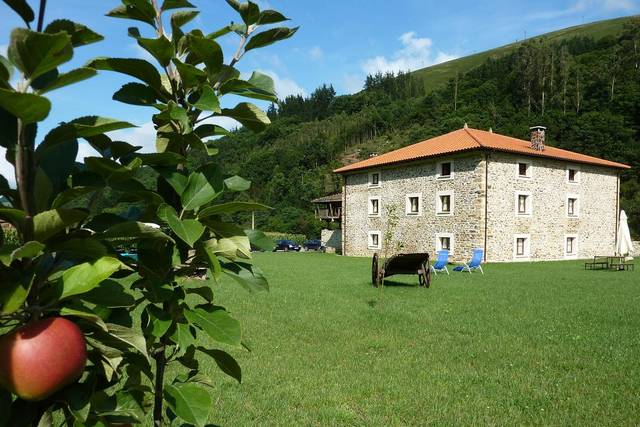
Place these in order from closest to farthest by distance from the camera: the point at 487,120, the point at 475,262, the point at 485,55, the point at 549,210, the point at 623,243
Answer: the point at 475,262
the point at 623,243
the point at 549,210
the point at 487,120
the point at 485,55

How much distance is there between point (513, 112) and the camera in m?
61.3

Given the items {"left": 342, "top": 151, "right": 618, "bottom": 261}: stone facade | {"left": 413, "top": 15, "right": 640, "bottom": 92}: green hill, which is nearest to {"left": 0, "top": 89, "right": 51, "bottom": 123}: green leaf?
{"left": 342, "top": 151, "right": 618, "bottom": 261}: stone facade

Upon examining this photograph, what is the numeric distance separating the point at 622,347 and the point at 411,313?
11.3 feet

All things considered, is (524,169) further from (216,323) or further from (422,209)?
(216,323)

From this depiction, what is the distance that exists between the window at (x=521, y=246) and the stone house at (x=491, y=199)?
0.19 feet

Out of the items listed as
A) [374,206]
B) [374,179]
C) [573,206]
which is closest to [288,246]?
[374,206]

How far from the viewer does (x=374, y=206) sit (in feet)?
104

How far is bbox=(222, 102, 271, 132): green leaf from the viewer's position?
1172 millimetres

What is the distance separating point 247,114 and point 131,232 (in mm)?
450

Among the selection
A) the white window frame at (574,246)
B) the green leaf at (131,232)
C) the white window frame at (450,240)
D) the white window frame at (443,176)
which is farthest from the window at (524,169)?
the green leaf at (131,232)

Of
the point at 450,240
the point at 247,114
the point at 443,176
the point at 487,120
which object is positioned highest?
the point at 487,120

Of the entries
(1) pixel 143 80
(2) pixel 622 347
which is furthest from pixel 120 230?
(2) pixel 622 347

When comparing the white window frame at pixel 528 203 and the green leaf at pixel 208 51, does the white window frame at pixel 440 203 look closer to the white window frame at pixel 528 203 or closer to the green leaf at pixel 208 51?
the white window frame at pixel 528 203

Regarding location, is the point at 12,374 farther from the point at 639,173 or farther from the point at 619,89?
the point at 619,89
